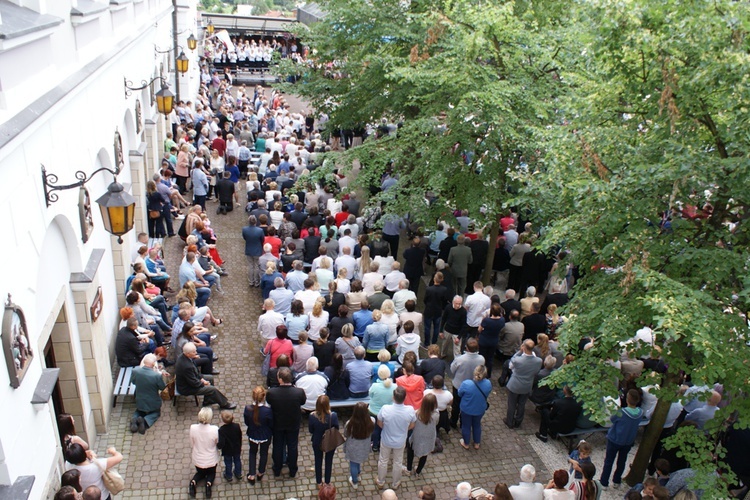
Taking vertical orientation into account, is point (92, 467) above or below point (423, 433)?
above

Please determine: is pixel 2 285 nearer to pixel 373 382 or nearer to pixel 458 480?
pixel 373 382

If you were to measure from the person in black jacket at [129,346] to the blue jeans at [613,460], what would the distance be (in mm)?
6656

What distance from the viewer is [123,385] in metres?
9.09

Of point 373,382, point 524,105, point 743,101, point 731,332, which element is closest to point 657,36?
point 743,101

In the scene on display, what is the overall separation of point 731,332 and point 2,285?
651cm

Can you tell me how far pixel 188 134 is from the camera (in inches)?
728

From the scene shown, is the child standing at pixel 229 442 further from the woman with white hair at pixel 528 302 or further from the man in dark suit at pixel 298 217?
the man in dark suit at pixel 298 217

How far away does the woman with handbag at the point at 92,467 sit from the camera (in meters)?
6.38

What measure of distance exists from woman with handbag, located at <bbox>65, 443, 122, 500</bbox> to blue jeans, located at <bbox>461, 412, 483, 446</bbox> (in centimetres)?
451

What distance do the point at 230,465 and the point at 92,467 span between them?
1.83 meters

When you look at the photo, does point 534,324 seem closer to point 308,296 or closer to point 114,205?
point 308,296

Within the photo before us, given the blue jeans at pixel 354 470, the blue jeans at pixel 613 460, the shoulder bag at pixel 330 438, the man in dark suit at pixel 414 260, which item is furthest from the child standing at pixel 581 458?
the man in dark suit at pixel 414 260

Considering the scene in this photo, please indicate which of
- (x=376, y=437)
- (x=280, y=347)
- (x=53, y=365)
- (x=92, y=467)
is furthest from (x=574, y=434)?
(x=53, y=365)

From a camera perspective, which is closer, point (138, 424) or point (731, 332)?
point (731, 332)
